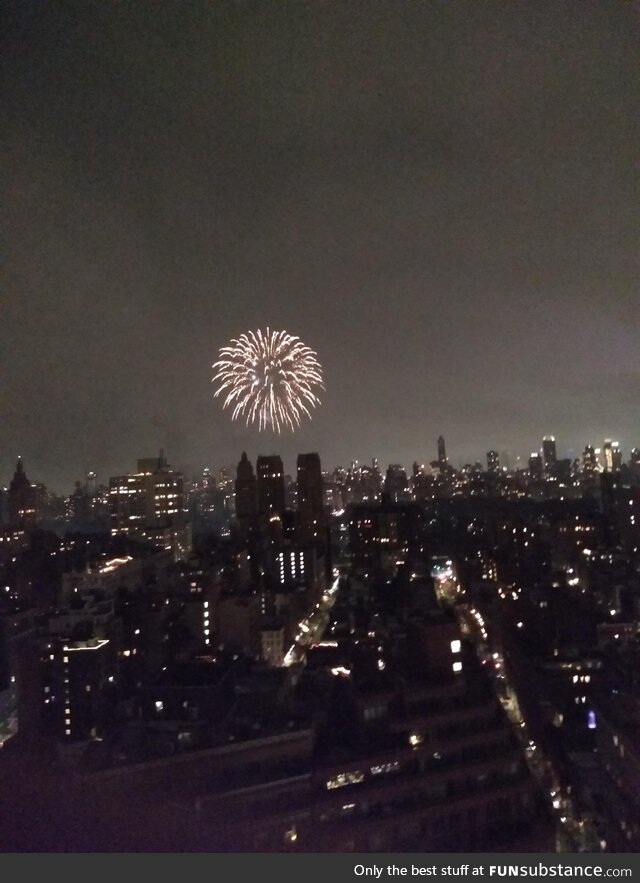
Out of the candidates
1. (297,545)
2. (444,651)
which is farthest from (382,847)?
(297,545)

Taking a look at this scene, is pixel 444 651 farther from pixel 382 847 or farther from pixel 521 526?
pixel 521 526

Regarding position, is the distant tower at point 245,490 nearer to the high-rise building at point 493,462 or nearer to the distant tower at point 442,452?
the distant tower at point 442,452

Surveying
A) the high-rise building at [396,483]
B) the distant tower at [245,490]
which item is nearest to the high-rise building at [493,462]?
the high-rise building at [396,483]

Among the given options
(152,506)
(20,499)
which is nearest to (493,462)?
(152,506)

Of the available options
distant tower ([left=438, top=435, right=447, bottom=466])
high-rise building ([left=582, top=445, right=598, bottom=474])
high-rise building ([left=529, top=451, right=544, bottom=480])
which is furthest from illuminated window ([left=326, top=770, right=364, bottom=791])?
high-rise building ([left=582, top=445, right=598, bottom=474])

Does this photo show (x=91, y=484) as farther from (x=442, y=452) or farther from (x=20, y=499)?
(x=442, y=452)
